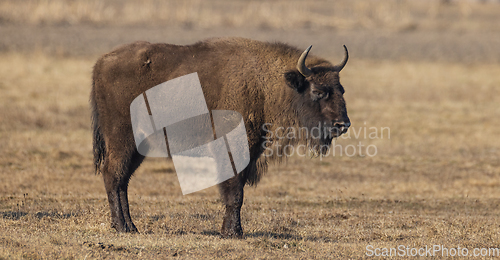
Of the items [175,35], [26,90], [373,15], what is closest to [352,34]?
[373,15]

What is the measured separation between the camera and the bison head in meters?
8.05

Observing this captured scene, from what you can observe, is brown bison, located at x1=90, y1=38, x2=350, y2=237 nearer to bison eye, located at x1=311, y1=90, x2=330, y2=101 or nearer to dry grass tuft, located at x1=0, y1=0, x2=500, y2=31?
bison eye, located at x1=311, y1=90, x2=330, y2=101

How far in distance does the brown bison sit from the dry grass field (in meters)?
0.71

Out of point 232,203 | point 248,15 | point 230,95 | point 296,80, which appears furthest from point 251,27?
point 232,203

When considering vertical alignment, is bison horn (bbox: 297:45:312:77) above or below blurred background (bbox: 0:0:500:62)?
below

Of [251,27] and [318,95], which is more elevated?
[251,27]

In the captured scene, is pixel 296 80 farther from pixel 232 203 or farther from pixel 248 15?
pixel 248 15

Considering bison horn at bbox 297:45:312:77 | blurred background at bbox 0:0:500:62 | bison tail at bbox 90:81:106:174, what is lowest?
bison tail at bbox 90:81:106:174

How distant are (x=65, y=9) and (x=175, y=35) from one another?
6170 mm

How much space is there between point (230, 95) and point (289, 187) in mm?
4374

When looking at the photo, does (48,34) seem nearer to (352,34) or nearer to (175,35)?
(175,35)

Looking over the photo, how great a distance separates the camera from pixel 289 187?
12.0 meters

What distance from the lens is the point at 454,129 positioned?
17281 millimetres

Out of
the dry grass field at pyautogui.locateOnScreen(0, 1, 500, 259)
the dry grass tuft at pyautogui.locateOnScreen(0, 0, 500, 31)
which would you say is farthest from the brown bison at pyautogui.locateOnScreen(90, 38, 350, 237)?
the dry grass tuft at pyautogui.locateOnScreen(0, 0, 500, 31)
